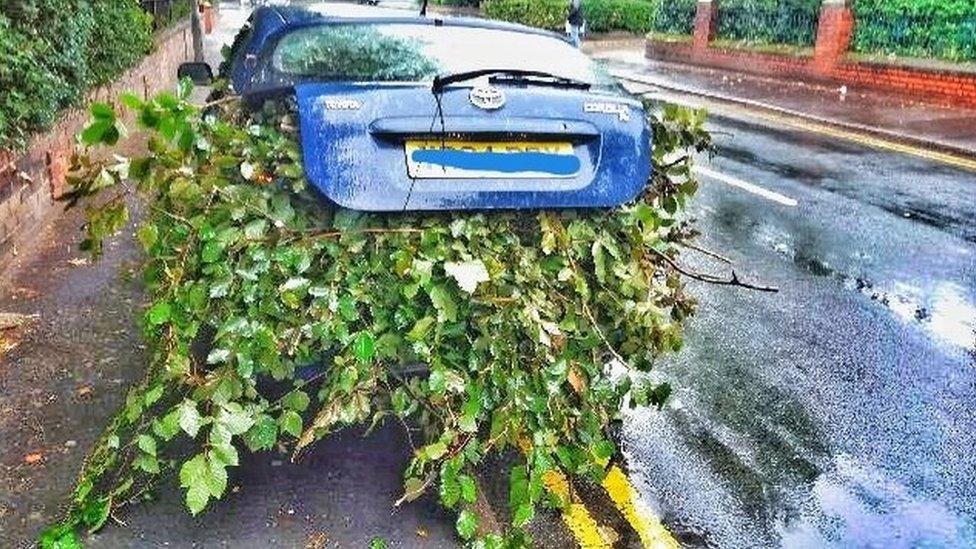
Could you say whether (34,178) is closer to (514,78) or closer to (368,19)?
(368,19)

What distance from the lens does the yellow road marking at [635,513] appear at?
13.0 feet

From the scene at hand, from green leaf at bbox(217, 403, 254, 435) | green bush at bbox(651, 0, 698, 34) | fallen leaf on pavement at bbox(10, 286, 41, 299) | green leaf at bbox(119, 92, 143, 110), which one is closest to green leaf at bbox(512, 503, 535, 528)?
green leaf at bbox(217, 403, 254, 435)

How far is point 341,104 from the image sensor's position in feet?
12.6

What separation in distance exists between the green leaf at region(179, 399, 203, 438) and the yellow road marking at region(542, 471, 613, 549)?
1421 mm

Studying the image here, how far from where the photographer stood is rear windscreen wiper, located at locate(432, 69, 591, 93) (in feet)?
13.4

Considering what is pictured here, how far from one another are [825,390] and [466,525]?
2.64 meters

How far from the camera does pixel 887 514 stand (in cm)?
420

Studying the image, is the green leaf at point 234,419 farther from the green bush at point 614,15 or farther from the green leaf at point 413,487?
the green bush at point 614,15

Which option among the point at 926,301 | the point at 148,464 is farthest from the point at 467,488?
the point at 926,301

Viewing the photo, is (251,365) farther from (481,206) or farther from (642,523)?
(642,523)

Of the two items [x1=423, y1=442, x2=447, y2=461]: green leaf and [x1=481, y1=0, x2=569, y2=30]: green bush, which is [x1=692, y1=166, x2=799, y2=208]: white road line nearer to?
[x1=423, y1=442, x2=447, y2=461]: green leaf

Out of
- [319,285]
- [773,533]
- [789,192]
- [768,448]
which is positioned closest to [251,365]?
[319,285]

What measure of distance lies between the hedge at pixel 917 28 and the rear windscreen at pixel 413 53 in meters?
13.7

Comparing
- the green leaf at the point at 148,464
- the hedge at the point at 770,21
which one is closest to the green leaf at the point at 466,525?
the green leaf at the point at 148,464
